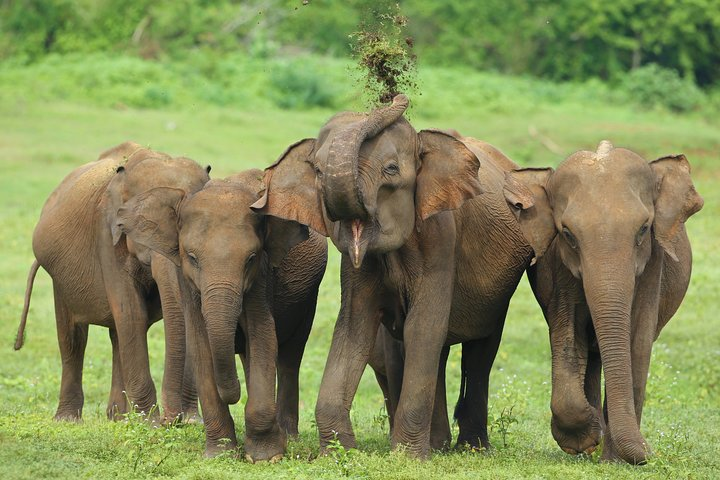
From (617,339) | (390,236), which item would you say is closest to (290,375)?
(390,236)

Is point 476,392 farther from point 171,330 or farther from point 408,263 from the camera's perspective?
point 171,330

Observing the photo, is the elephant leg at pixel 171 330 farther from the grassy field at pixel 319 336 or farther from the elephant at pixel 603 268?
the elephant at pixel 603 268

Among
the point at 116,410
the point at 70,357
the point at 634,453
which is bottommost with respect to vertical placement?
the point at 116,410

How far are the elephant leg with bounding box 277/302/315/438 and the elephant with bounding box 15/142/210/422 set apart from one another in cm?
68

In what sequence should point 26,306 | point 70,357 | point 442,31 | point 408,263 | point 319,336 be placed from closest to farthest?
point 408,263
point 70,357
point 26,306
point 319,336
point 442,31

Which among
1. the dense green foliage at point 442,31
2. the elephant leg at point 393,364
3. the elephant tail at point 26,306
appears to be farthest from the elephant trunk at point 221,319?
the dense green foliage at point 442,31

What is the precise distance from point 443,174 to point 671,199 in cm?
138

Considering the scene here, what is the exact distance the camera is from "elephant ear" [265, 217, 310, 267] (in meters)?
9.47

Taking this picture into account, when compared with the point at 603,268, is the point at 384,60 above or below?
above

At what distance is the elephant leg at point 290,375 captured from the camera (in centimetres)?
1079

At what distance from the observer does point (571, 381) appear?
9.21 m

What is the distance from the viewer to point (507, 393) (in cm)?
1291

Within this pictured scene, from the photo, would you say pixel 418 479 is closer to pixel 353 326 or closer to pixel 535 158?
pixel 353 326

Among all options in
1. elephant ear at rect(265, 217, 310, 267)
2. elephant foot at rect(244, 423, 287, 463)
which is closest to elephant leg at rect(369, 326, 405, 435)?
elephant ear at rect(265, 217, 310, 267)
